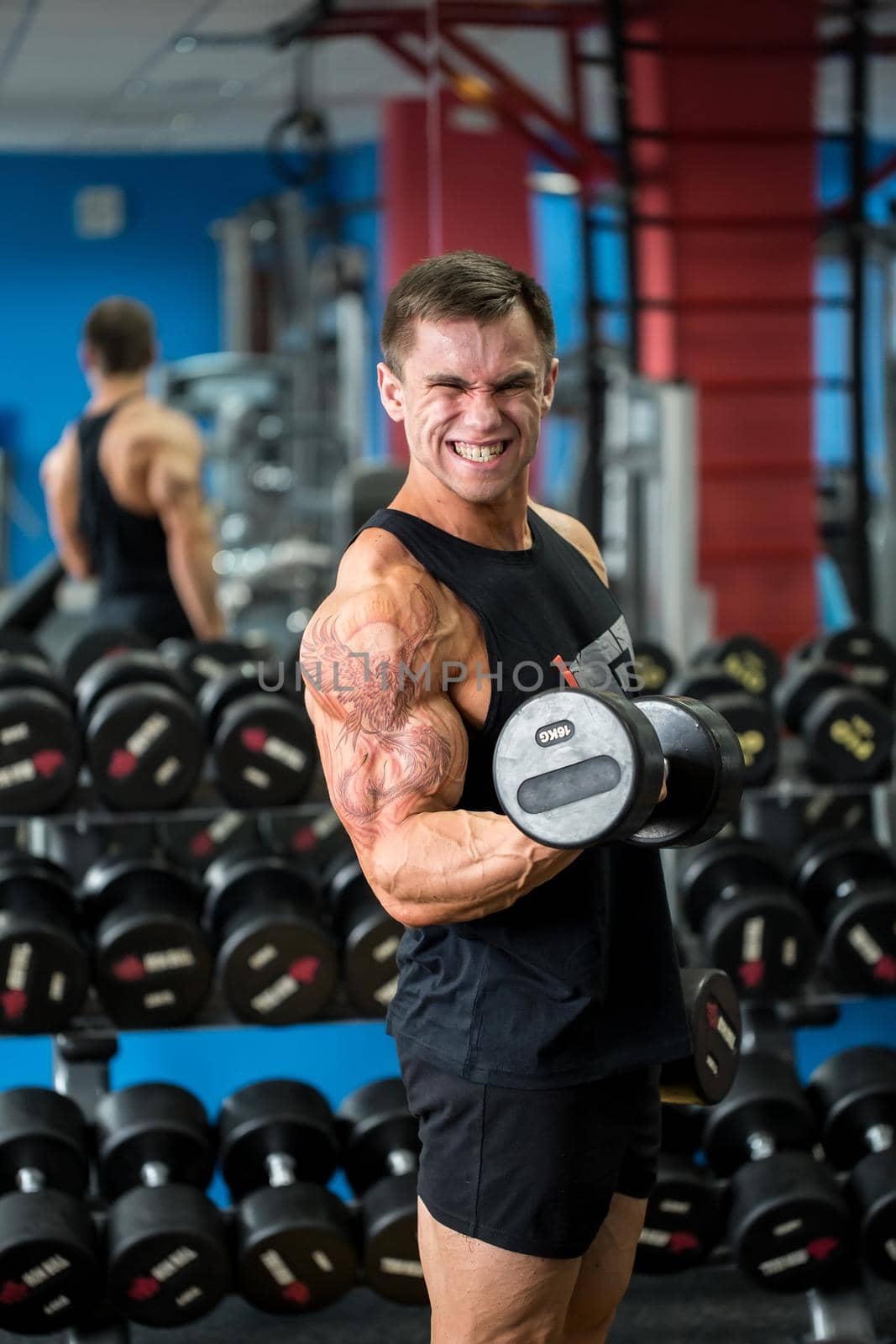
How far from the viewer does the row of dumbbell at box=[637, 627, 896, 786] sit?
247cm

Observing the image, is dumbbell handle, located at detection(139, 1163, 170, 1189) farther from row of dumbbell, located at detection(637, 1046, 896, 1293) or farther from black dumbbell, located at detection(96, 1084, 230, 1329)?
row of dumbbell, located at detection(637, 1046, 896, 1293)

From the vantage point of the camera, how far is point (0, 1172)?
2041 millimetres

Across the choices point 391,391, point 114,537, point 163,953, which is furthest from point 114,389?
point 391,391

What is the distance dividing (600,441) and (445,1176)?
2516 mm

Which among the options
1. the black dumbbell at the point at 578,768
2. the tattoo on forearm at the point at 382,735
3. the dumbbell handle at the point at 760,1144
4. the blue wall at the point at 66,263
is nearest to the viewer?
the black dumbbell at the point at 578,768

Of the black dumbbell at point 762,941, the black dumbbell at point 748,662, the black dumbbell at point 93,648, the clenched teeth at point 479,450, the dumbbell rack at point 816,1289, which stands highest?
the clenched teeth at point 479,450

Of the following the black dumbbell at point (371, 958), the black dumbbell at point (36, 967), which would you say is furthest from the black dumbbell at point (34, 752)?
the black dumbbell at point (371, 958)

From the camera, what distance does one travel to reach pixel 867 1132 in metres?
2.18

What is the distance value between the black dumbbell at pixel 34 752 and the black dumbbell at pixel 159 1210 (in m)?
0.43

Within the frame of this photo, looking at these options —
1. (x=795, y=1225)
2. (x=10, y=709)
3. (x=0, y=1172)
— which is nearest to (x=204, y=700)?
(x=10, y=709)

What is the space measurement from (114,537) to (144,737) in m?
0.83

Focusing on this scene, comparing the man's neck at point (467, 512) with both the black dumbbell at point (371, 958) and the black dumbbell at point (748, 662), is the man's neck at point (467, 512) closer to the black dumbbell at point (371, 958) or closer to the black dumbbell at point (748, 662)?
the black dumbbell at point (371, 958)

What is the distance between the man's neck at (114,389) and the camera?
2.92m

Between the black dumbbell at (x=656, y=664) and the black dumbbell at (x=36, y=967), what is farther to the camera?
the black dumbbell at (x=656, y=664)
